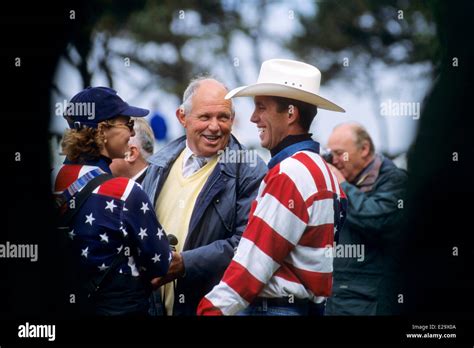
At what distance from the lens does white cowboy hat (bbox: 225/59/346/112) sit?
214 inches

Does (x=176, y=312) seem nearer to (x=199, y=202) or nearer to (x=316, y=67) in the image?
(x=199, y=202)

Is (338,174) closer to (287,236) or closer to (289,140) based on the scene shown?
(289,140)

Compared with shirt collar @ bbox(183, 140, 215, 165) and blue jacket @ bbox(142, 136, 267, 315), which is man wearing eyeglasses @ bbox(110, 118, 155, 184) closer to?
blue jacket @ bbox(142, 136, 267, 315)

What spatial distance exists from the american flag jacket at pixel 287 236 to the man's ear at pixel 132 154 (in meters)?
0.81

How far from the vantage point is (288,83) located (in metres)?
5.46

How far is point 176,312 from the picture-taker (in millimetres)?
5723

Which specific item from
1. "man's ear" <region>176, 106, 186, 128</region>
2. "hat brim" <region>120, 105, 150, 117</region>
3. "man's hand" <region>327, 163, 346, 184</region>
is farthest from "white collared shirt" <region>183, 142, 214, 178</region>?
"man's hand" <region>327, 163, 346, 184</region>

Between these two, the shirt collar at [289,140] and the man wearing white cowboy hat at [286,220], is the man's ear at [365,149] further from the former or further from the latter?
the shirt collar at [289,140]

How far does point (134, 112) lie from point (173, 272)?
34.5 inches

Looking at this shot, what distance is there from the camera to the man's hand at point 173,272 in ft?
18.0

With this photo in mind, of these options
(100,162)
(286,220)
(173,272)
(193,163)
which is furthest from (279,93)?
(173,272)

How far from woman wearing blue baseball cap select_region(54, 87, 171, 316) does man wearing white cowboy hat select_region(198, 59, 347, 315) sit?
0.39 m

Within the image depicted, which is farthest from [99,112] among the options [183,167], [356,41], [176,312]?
[356,41]

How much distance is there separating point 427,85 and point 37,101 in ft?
7.32
